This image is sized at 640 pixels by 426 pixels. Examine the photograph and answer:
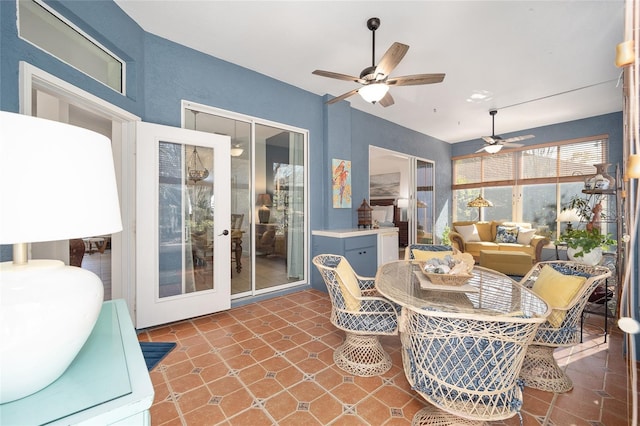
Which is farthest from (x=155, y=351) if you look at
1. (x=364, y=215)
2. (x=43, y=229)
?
(x=364, y=215)

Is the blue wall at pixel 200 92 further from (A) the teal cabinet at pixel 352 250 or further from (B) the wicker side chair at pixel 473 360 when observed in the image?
(B) the wicker side chair at pixel 473 360

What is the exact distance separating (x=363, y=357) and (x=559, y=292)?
1.47m

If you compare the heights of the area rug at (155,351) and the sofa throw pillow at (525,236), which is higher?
the sofa throw pillow at (525,236)

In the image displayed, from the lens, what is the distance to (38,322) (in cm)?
69

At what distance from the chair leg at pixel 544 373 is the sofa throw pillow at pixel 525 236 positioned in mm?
4346

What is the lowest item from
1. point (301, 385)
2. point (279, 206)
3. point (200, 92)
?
point (301, 385)

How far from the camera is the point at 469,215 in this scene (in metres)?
7.27

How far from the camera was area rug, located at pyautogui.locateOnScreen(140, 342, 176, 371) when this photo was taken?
224 centimetres

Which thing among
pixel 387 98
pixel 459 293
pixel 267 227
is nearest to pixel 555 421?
pixel 459 293

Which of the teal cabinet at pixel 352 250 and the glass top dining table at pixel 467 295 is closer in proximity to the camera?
the glass top dining table at pixel 467 295

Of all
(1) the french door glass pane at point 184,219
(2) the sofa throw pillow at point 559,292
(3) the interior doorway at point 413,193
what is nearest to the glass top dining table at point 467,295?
(2) the sofa throw pillow at point 559,292

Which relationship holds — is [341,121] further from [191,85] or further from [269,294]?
[269,294]

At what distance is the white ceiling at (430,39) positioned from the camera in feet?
8.19

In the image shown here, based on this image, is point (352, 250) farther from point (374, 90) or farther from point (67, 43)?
point (67, 43)
